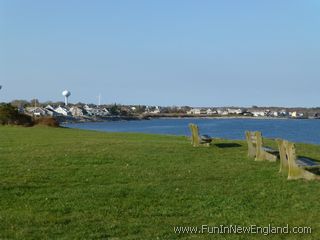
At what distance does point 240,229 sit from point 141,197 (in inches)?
111

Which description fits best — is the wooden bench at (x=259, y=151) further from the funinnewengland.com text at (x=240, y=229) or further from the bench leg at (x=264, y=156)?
the funinnewengland.com text at (x=240, y=229)

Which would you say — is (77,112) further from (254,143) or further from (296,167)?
(296,167)

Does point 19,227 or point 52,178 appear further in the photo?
point 52,178

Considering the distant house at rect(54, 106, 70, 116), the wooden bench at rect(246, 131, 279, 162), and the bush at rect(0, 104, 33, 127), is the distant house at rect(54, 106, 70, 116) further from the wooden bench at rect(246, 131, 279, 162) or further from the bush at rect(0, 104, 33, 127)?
the wooden bench at rect(246, 131, 279, 162)

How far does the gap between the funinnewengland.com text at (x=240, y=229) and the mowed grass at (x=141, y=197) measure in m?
0.16

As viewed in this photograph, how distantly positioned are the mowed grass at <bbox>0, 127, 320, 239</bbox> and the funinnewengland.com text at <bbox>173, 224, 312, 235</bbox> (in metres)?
0.16

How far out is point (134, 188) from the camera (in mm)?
11453

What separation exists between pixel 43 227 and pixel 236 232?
8.97 ft

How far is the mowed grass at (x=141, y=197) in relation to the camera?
8096 millimetres

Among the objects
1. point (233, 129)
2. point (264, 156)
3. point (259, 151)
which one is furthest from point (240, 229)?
point (233, 129)

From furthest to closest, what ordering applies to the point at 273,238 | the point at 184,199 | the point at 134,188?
the point at 134,188, the point at 184,199, the point at 273,238

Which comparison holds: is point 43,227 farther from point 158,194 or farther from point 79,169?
point 79,169

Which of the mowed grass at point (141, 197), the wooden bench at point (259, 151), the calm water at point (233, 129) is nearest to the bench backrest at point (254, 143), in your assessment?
the wooden bench at point (259, 151)

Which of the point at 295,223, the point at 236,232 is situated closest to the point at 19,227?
the point at 236,232
